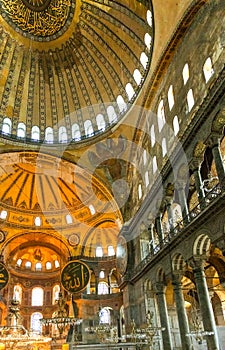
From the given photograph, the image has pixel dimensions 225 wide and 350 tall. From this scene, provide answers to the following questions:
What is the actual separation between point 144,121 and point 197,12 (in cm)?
602

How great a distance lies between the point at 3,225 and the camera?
23.1 metres

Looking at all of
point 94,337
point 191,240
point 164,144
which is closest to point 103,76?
point 164,144

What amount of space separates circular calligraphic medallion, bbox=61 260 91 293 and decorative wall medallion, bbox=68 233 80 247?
537cm

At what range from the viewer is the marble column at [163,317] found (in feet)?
40.4

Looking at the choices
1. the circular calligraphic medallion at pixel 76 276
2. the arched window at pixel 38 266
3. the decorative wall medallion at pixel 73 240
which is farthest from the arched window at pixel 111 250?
the circular calligraphic medallion at pixel 76 276

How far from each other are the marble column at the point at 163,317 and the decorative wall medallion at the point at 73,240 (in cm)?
1136

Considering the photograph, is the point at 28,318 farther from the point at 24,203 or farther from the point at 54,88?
Result: the point at 54,88

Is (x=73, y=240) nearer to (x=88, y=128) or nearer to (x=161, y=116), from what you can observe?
(x=88, y=128)

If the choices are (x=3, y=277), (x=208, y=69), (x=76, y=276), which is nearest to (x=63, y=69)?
(x=76, y=276)

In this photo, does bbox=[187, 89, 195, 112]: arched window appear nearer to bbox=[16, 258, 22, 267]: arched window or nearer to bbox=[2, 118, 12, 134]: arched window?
bbox=[2, 118, 12, 134]: arched window

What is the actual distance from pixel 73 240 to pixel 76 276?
6.00 meters

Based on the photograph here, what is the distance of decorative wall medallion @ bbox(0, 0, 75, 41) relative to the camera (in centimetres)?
1859

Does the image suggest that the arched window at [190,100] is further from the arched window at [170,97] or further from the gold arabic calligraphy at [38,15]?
the gold arabic calligraphy at [38,15]

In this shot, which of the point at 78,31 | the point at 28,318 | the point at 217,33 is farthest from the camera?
the point at 28,318
